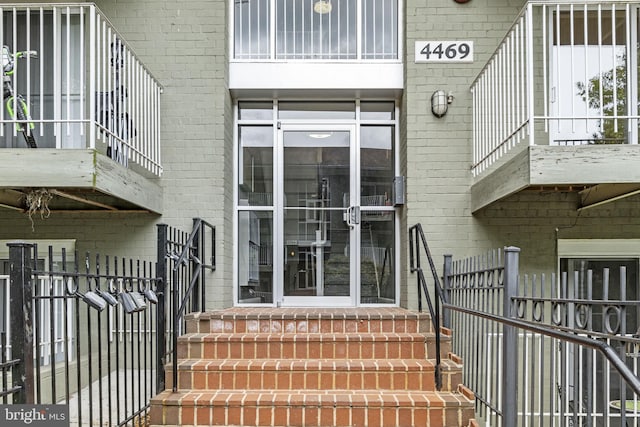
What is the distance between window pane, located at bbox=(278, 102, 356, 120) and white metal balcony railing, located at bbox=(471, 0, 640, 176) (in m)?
1.40

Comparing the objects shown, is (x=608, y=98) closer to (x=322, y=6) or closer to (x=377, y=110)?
(x=377, y=110)

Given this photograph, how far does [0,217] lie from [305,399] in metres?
3.81

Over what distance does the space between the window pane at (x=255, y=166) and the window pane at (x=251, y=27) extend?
2.74ft

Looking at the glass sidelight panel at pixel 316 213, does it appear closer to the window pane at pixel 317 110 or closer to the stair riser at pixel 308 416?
the window pane at pixel 317 110

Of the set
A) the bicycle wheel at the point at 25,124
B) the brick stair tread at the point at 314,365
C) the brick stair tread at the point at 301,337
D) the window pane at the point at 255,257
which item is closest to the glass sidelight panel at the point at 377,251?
the window pane at the point at 255,257

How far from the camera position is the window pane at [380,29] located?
21.0 ft

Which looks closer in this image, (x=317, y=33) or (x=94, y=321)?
(x=94, y=321)

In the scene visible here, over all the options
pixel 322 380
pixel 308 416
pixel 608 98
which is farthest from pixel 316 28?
pixel 308 416

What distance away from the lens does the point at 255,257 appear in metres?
6.50

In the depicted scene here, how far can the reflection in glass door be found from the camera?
255 inches

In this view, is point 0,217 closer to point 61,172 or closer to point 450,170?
point 61,172

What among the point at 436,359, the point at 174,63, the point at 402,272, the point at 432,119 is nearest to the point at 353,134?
the point at 432,119

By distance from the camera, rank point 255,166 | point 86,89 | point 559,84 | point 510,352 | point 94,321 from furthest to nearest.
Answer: point 255,166
point 94,321
point 559,84
point 86,89
point 510,352

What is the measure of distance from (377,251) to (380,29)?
241 cm
